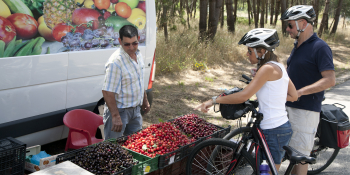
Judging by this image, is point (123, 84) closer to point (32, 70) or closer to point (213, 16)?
point (32, 70)

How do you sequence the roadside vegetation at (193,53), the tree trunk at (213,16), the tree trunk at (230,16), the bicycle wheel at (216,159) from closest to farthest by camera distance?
the bicycle wheel at (216,159) → the roadside vegetation at (193,53) → the tree trunk at (213,16) → the tree trunk at (230,16)

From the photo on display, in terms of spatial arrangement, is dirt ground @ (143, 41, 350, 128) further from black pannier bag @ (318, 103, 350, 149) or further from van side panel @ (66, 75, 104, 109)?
black pannier bag @ (318, 103, 350, 149)

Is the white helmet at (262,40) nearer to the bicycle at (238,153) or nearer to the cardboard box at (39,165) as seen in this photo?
the bicycle at (238,153)

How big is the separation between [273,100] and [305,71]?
0.79 metres

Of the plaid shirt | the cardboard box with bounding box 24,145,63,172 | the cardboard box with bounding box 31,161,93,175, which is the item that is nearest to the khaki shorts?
the plaid shirt

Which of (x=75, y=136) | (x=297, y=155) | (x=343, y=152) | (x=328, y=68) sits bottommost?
(x=343, y=152)

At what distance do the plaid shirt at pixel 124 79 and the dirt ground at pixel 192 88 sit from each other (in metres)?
2.51

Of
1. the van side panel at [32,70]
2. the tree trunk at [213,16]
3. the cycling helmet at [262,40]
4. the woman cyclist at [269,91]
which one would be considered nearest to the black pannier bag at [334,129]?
the woman cyclist at [269,91]

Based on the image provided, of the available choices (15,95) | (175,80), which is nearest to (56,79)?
(15,95)

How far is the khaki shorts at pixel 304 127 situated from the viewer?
347cm

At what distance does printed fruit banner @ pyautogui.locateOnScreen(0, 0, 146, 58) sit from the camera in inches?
139

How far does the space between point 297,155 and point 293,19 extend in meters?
1.49

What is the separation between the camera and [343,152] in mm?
5422

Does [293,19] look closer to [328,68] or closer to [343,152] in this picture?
[328,68]
